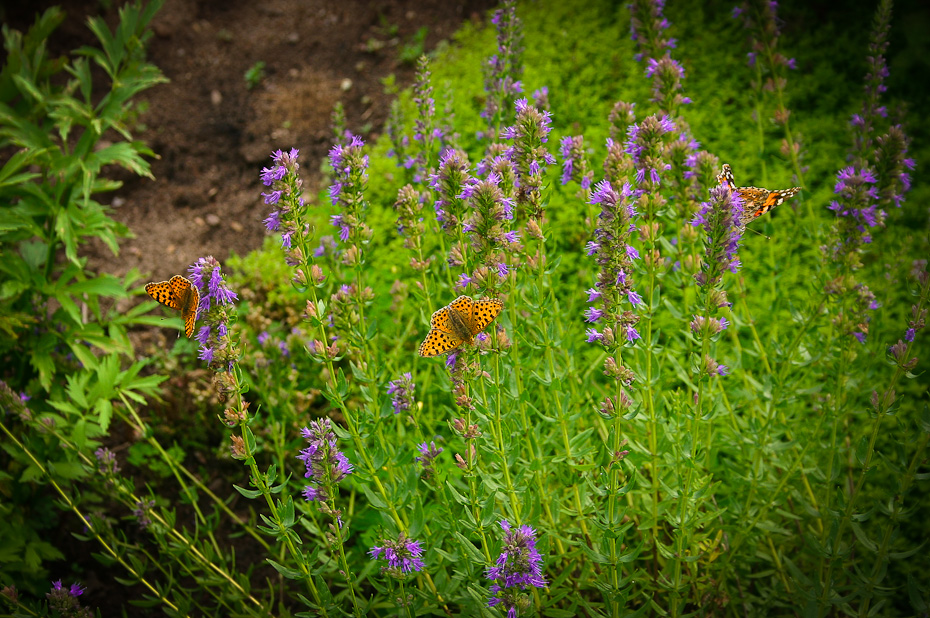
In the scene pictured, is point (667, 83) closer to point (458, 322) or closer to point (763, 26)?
point (763, 26)

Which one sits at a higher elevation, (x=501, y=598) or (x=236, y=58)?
(x=236, y=58)

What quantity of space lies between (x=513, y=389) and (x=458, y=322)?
73 centimetres

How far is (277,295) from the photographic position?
482 centimetres

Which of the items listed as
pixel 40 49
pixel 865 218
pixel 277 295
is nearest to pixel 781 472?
pixel 865 218

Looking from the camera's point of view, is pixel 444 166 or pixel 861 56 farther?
pixel 861 56

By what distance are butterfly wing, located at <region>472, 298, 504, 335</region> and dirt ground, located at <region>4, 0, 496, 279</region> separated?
4017mm

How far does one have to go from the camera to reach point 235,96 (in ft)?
22.4

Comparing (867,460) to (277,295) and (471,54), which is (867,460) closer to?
(277,295)

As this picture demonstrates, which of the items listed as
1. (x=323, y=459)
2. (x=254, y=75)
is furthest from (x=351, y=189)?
(x=254, y=75)

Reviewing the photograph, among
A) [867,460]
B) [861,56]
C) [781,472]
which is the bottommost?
[867,460]

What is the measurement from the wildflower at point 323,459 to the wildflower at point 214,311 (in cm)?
37

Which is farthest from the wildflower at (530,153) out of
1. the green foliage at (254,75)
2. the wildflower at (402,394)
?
the green foliage at (254,75)

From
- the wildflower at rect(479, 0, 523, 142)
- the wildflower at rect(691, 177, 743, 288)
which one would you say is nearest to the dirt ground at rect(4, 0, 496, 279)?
the wildflower at rect(479, 0, 523, 142)

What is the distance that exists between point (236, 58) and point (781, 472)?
6.73 m
